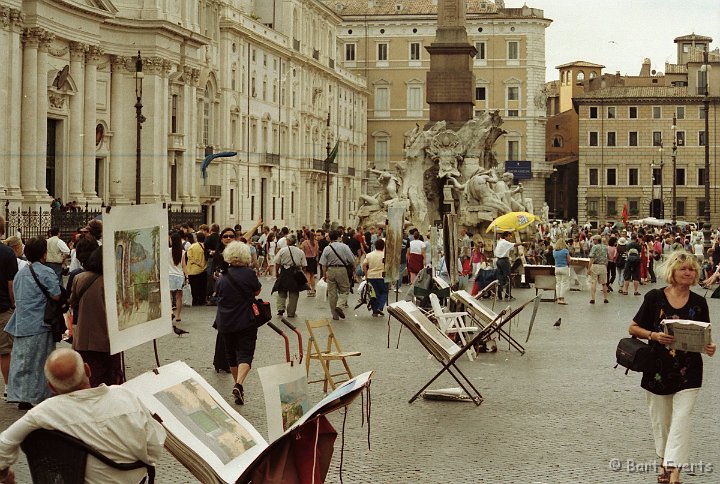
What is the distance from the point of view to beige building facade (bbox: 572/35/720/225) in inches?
3627

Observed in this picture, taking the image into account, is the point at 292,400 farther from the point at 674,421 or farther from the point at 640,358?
the point at 674,421

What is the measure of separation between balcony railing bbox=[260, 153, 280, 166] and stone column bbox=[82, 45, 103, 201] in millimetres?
22882

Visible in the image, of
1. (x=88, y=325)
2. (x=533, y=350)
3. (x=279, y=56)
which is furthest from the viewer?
(x=279, y=56)

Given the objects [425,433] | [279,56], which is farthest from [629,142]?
[425,433]

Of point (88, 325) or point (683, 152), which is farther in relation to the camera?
point (683, 152)

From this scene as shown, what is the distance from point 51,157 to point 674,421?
37458mm

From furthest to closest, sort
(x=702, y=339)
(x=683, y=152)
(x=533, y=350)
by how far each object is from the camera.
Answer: (x=683, y=152) → (x=533, y=350) → (x=702, y=339)

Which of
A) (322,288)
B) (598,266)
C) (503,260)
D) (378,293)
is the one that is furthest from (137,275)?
(598,266)

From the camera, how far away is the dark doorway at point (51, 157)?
43.0 meters

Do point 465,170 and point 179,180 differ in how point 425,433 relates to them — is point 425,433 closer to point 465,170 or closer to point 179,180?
point 465,170

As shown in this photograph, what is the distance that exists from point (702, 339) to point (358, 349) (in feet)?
29.9

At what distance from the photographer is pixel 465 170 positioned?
4206 centimetres

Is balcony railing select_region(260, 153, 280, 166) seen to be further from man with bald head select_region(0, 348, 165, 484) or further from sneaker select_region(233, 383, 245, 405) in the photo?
man with bald head select_region(0, 348, 165, 484)

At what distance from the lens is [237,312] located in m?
12.1
